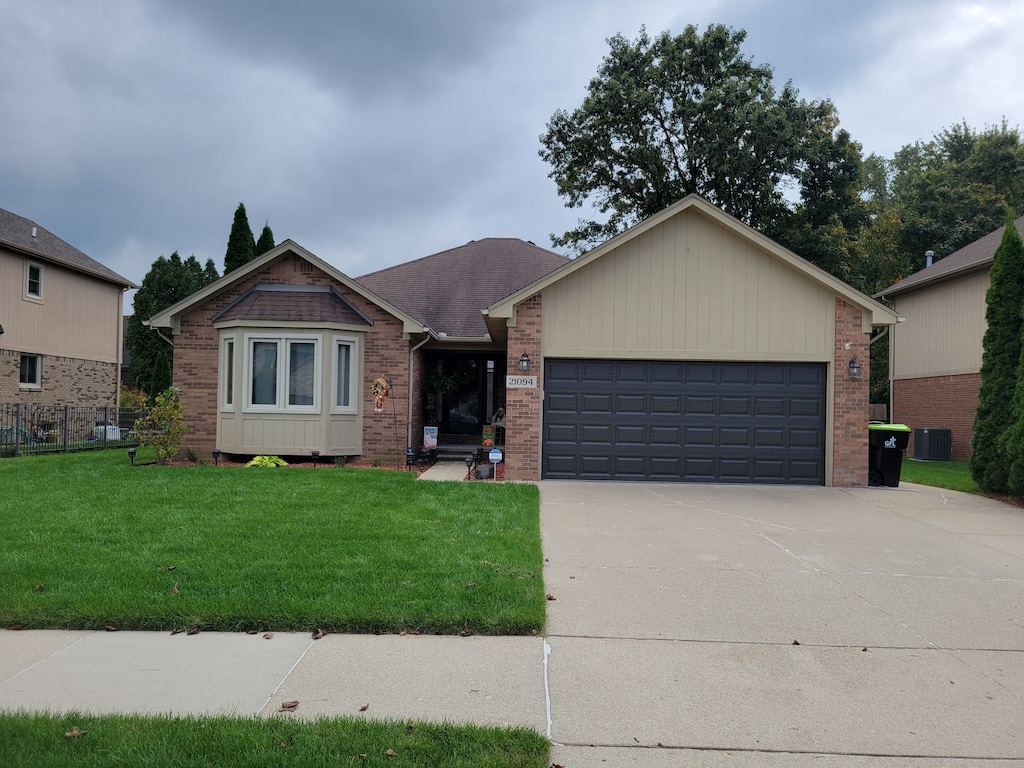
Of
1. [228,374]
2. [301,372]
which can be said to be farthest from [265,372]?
[228,374]

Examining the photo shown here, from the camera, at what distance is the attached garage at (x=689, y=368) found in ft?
41.7

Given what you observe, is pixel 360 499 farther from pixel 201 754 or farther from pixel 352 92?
pixel 352 92

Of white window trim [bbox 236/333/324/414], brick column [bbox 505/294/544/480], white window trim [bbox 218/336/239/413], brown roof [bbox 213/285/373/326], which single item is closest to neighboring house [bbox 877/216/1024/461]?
brick column [bbox 505/294/544/480]

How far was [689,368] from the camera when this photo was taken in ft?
42.0

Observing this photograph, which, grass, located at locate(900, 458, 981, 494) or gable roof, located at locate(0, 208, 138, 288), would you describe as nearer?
grass, located at locate(900, 458, 981, 494)

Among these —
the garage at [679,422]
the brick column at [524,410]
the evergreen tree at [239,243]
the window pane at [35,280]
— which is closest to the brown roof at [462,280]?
the brick column at [524,410]

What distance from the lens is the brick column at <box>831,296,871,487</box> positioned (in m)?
12.7

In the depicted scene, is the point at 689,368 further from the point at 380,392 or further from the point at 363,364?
the point at 363,364

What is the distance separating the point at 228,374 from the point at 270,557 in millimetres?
8864

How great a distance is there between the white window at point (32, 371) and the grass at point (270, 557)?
1191 centimetres

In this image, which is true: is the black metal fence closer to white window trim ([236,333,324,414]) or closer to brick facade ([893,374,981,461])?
white window trim ([236,333,324,414])

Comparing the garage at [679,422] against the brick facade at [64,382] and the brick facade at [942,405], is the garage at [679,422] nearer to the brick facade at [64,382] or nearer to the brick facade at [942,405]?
the brick facade at [942,405]

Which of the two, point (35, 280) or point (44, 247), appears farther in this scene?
point (44, 247)

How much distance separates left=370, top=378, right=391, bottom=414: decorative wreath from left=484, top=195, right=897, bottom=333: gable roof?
2.98m
